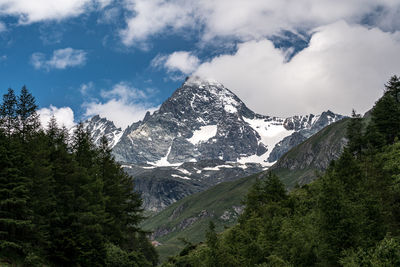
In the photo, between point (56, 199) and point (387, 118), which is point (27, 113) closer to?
point (56, 199)

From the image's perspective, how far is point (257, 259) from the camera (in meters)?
46.7

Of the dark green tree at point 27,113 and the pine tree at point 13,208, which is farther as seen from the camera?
the dark green tree at point 27,113

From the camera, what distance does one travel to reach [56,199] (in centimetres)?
4584

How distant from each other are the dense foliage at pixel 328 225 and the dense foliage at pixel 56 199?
13.6m

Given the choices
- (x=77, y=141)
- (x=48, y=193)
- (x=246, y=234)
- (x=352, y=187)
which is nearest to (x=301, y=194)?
(x=246, y=234)

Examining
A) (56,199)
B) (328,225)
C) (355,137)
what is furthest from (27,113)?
(355,137)

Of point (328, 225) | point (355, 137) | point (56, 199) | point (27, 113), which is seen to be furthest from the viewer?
point (355, 137)

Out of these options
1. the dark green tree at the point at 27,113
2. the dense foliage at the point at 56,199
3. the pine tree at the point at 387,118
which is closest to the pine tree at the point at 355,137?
the pine tree at the point at 387,118

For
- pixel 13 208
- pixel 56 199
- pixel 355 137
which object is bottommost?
pixel 13 208

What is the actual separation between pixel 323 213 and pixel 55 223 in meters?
28.8

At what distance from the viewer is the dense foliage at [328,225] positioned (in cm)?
3478

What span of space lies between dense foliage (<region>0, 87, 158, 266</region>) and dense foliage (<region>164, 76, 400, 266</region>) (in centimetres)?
1359

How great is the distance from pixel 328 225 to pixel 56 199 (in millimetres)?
29574

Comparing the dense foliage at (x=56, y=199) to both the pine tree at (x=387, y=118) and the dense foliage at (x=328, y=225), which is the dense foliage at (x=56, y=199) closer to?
the dense foliage at (x=328, y=225)
